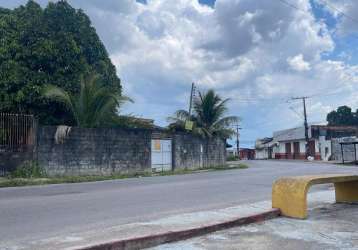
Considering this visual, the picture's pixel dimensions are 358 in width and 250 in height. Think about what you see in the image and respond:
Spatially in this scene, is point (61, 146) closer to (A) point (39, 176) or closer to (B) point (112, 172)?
(A) point (39, 176)

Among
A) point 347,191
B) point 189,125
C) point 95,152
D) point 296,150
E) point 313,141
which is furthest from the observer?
point 296,150

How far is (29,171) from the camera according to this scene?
20.6 meters

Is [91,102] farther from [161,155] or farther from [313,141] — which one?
[313,141]

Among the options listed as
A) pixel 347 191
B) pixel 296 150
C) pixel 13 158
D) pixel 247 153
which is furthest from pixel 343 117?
pixel 347 191

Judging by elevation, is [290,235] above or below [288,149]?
below

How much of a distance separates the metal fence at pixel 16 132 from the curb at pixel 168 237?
14512mm

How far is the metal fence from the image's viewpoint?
2027 centimetres

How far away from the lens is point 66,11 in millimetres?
27875

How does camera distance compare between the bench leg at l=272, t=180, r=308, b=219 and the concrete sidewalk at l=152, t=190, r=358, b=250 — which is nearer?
the concrete sidewalk at l=152, t=190, r=358, b=250

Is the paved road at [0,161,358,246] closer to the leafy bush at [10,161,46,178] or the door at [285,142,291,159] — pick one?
the leafy bush at [10,161,46,178]

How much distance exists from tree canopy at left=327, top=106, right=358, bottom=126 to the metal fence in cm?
7258

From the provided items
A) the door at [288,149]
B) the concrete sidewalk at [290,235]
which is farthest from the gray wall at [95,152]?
the door at [288,149]

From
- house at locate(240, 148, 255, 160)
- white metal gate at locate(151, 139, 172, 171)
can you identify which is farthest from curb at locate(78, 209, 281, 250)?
house at locate(240, 148, 255, 160)

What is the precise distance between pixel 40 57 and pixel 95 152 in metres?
5.89
